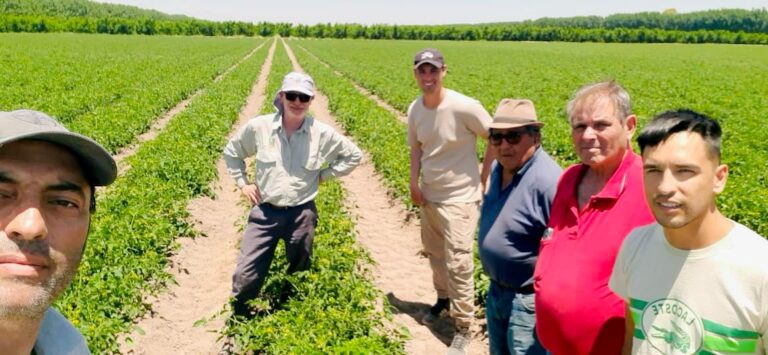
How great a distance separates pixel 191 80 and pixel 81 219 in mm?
24615

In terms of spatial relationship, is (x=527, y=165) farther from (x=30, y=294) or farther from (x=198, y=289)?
(x=198, y=289)

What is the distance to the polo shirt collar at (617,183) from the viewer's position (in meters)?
2.56

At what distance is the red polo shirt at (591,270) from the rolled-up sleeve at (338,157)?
7.88 ft

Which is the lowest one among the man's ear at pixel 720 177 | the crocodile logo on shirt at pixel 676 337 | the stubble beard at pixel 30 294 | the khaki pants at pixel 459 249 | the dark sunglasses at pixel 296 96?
the khaki pants at pixel 459 249

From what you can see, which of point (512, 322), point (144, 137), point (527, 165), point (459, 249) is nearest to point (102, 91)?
point (144, 137)

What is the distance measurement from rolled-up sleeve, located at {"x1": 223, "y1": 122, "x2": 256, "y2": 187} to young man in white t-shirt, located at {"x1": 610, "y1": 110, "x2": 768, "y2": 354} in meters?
3.28

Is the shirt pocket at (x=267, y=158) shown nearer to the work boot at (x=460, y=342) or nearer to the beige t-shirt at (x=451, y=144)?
the beige t-shirt at (x=451, y=144)

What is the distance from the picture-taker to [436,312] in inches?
216

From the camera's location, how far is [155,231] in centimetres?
649

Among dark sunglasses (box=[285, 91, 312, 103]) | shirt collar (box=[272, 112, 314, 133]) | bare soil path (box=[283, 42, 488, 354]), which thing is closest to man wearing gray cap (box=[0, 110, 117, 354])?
dark sunglasses (box=[285, 91, 312, 103])

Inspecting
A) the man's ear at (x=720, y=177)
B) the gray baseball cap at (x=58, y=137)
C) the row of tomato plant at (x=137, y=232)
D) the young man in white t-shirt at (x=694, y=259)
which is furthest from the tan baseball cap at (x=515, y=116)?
the row of tomato plant at (x=137, y=232)

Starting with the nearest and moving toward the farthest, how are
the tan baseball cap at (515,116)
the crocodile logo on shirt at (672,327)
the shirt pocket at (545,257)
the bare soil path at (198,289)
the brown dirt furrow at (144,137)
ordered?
1. the crocodile logo on shirt at (672,327)
2. the shirt pocket at (545,257)
3. the tan baseball cap at (515,116)
4. the bare soil path at (198,289)
5. the brown dirt furrow at (144,137)

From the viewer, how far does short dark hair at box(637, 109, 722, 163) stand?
1871 millimetres

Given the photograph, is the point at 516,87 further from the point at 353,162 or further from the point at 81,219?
the point at 81,219
